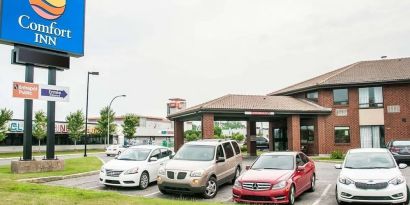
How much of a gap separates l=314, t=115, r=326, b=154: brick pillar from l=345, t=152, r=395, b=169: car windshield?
21610 mm

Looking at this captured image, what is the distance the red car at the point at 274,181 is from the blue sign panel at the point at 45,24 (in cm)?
1292

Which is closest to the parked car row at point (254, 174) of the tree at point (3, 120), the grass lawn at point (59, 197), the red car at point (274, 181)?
the red car at point (274, 181)

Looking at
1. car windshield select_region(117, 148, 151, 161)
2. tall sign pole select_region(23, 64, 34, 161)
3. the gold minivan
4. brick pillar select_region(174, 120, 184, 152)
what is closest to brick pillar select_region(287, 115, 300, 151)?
brick pillar select_region(174, 120, 184, 152)

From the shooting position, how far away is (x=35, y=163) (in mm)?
19266

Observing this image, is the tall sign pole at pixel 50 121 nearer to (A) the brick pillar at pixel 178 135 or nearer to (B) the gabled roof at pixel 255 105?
(B) the gabled roof at pixel 255 105

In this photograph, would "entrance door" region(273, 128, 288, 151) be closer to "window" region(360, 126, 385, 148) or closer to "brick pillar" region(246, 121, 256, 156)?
"brick pillar" region(246, 121, 256, 156)

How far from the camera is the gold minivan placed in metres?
12.5

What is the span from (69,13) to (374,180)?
57.3 ft

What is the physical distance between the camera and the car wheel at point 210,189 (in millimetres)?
12877

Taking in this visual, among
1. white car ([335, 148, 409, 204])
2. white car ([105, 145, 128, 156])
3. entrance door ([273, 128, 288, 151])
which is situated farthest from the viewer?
white car ([105, 145, 128, 156])

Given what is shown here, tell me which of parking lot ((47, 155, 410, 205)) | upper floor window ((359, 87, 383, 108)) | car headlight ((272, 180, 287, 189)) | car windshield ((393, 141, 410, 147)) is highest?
upper floor window ((359, 87, 383, 108))

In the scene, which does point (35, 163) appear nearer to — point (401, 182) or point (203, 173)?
point (203, 173)

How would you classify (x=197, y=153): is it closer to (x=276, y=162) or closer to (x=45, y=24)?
(x=276, y=162)

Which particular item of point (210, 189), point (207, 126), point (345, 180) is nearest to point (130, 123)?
point (207, 126)
